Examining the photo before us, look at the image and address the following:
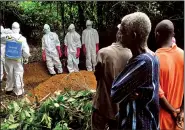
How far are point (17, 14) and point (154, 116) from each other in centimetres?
782

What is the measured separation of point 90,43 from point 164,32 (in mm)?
6110

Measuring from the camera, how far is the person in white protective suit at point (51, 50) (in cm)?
805

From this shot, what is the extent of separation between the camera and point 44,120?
11.0 ft

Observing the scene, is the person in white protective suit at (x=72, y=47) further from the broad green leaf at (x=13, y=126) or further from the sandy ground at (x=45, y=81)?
the broad green leaf at (x=13, y=126)

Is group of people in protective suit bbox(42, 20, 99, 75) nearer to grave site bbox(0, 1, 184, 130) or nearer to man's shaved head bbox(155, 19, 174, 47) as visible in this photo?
grave site bbox(0, 1, 184, 130)

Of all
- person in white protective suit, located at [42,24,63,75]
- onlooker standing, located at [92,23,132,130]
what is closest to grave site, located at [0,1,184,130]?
person in white protective suit, located at [42,24,63,75]

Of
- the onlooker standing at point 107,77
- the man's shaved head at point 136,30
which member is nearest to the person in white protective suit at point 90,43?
the onlooker standing at point 107,77

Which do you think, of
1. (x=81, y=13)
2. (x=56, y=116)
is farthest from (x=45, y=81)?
(x=56, y=116)

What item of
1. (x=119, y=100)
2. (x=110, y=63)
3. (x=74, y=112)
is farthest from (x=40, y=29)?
(x=119, y=100)

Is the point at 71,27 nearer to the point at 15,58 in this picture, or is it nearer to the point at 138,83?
the point at 15,58

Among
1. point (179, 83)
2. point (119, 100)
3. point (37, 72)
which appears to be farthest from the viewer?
point (37, 72)

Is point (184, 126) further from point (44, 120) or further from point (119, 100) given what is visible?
point (44, 120)

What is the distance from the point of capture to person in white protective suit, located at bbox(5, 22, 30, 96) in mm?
6004

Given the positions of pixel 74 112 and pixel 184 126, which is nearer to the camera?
pixel 184 126
